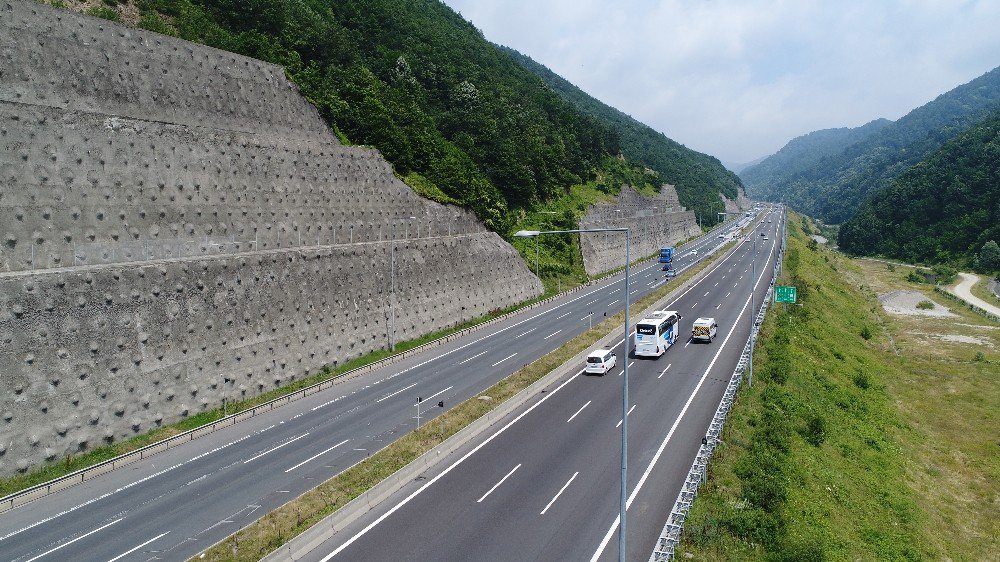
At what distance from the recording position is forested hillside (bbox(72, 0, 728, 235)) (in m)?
55.9

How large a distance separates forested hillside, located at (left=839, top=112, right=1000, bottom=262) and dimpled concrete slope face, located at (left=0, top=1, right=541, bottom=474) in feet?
387

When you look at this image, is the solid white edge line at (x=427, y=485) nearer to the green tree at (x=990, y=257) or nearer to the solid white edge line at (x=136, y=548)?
the solid white edge line at (x=136, y=548)

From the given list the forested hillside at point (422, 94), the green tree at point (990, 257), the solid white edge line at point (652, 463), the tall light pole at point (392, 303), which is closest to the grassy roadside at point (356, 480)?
the solid white edge line at point (652, 463)

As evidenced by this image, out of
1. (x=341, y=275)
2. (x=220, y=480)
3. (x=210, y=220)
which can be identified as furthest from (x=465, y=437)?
(x=210, y=220)

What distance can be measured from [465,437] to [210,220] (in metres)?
22.6

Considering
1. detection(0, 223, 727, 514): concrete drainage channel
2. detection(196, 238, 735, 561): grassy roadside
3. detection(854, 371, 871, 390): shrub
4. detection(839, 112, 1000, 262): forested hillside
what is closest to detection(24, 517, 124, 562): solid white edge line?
detection(0, 223, 727, 514): concrete drainage channel

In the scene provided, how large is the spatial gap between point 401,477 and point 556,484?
19.8 feet

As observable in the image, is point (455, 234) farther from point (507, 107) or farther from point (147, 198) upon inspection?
point (507, 107)

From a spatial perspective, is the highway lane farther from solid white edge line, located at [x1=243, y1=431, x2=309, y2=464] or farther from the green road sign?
the green road sign

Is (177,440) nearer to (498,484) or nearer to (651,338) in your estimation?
(498,484)

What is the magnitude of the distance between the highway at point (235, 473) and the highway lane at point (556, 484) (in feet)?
2.41

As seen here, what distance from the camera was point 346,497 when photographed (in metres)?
20.9

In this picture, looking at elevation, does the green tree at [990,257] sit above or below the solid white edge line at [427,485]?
below

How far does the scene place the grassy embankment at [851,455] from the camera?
2014 cm
